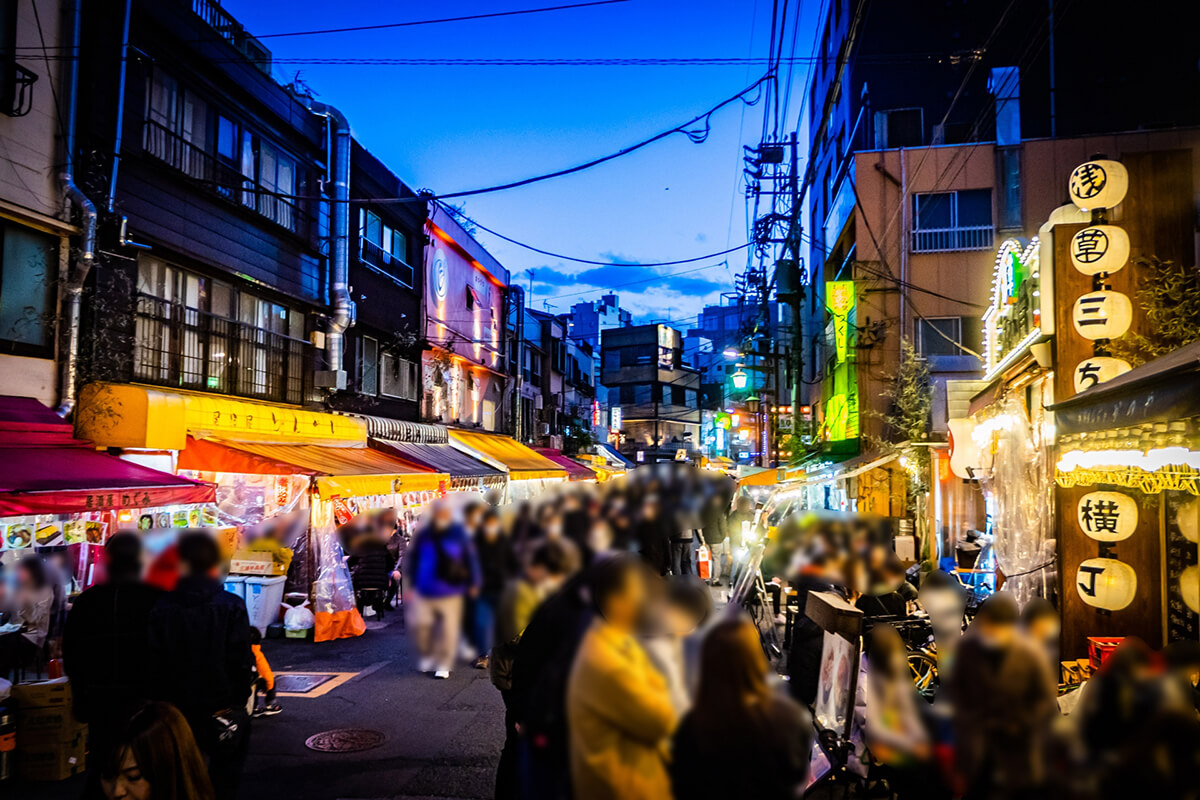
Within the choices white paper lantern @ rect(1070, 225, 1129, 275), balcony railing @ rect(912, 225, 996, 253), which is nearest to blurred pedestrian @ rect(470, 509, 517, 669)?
white paper lantern @ rect(1070, 225, 1129, 275)

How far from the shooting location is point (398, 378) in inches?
886

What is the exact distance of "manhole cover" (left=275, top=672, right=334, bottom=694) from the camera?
9.72 m

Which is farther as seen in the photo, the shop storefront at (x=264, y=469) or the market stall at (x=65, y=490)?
the shop storefront at (x=264, y=469)

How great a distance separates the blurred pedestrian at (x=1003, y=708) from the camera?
1.58m

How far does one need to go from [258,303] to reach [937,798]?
1540 centimetres

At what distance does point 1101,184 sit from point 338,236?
15973mm

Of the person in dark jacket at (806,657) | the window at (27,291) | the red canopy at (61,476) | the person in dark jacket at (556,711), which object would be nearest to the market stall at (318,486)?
the red canopy at (61,476)

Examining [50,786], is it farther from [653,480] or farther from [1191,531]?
[1191,531]

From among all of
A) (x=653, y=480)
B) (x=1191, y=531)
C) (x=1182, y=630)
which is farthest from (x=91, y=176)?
(x=1182, y=630)

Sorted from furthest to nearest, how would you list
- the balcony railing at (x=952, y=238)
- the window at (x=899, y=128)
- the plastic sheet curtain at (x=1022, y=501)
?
the window at (x=899, y=128) < the balcony railing at (x=952, y=238) < the plastic sheet curtain at (x=1022, y=501)

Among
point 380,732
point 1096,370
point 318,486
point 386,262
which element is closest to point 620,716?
point 380,732

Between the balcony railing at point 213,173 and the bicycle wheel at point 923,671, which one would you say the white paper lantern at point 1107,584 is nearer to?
the bicycle wheel at point 923,671

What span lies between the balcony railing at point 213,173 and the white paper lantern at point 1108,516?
1193 cm

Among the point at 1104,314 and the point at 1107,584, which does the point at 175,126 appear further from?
the point at 1107,584
